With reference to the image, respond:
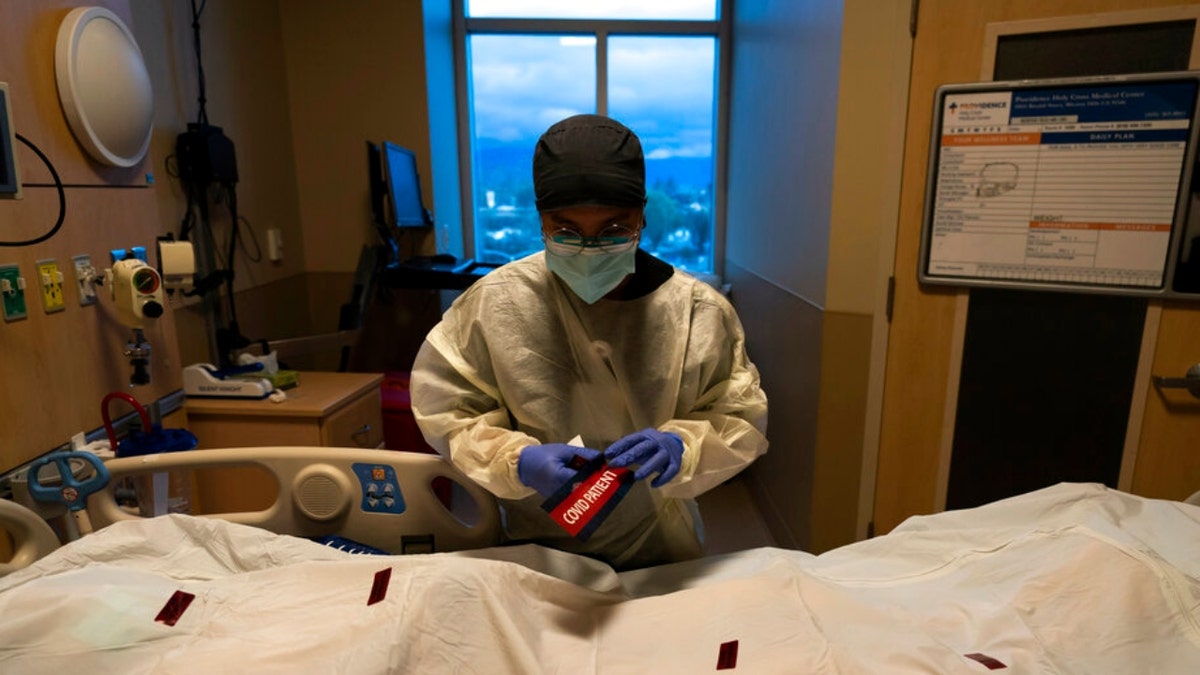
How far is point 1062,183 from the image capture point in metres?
1.77

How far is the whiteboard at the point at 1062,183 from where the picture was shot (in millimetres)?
1665

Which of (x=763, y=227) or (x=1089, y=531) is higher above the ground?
(x=763, y=227)

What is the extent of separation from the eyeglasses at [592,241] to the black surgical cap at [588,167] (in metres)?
0.05

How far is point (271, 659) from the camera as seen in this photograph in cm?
80

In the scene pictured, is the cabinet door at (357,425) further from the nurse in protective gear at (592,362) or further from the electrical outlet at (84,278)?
the nurse in protective gear at (592,362)

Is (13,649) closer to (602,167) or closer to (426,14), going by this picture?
(602,167)

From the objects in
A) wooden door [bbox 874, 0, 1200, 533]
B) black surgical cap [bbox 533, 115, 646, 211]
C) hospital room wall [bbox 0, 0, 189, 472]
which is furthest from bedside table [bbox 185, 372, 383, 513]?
wooden door [bbox 874, 0, 1200, 533]

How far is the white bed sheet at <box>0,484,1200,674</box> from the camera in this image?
81cm

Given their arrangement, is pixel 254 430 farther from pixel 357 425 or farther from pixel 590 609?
pixel 590 609

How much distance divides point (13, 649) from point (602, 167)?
1.00 meters

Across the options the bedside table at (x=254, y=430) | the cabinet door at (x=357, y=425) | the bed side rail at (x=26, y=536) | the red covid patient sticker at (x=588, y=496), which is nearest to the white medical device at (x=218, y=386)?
the bedside table at (x=254, y=430)

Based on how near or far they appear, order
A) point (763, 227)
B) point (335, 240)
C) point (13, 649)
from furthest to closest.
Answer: point (335, 240)
point (763, 227)
point (13, 649)

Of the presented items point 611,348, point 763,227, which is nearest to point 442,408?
point 611,348

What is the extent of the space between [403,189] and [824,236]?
1.80 meters
